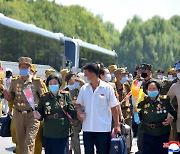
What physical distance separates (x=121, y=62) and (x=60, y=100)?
63140 mm

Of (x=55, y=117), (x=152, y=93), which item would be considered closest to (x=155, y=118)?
(x=152, y=93)

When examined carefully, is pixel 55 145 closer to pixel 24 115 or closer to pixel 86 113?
pixel 86 113

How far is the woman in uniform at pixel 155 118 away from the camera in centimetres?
737

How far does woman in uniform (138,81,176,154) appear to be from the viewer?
737cm

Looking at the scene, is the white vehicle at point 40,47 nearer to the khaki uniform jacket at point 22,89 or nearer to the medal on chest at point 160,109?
the khaki uniform jacket at point 22,89

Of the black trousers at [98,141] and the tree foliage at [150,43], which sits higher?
the tree foliage at [150,43]

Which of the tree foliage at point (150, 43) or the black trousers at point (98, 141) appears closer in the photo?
the black trousers at point (98, 141)

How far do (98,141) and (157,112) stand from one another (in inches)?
37.5

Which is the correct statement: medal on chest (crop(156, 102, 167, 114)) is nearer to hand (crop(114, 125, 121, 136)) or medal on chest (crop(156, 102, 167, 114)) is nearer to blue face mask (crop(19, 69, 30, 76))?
hand (crop(114, 125, 121, 136))

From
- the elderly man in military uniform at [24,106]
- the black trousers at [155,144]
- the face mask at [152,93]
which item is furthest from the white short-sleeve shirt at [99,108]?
the elderly man in military uniform at [24,106]

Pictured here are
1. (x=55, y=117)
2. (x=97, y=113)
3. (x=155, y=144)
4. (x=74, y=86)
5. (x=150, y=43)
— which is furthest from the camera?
(x=150, y=43)

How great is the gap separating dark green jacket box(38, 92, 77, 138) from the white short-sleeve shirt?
0.40 metres

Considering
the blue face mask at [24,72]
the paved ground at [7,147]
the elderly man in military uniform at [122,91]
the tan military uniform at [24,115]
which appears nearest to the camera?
the tan military uniform at [24,115]

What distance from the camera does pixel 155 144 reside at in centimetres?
747
